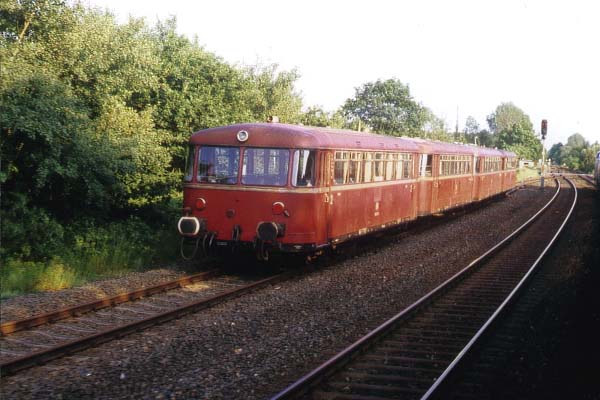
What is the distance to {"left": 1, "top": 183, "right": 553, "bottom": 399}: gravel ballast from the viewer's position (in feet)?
22.2

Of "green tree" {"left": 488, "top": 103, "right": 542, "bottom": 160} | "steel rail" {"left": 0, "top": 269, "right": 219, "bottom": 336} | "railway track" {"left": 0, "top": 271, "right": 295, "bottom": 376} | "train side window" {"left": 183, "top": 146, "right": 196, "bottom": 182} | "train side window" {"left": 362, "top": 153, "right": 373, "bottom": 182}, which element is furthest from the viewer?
"green tree" {"left": 488, "top": 103, "right": 542, "bottom": 160}

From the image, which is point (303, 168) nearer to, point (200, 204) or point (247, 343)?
point (200, 204)

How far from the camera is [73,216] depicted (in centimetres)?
1695

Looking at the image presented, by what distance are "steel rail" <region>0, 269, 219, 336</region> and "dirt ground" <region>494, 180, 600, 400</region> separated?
5.73 meters

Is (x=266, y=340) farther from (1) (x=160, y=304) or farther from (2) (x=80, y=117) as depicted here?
(2) (x=80, y=117)

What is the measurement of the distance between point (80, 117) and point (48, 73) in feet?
3.74

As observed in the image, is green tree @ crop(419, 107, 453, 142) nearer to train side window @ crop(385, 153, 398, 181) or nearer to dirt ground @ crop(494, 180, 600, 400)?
train side window @ crop(385, 153, 398, 181)

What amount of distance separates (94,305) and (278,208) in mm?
4084

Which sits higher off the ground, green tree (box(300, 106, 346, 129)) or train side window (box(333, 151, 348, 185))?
green tree (box(300, 106, 346, 129))

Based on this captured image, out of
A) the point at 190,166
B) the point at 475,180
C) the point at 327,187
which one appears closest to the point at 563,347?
the point at 327,187

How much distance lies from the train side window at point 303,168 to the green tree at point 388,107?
61.0 m

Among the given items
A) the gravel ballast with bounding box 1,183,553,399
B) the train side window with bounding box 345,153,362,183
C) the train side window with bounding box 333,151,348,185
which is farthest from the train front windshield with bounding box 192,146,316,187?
the gravel ballast with bounding box 1,183,553,399

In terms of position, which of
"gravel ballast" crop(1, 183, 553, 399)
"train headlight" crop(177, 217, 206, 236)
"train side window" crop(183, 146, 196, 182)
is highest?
"train side window" crop(183, 146, 196, 182)

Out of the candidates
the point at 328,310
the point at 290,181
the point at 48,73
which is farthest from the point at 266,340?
the point at 48,73
